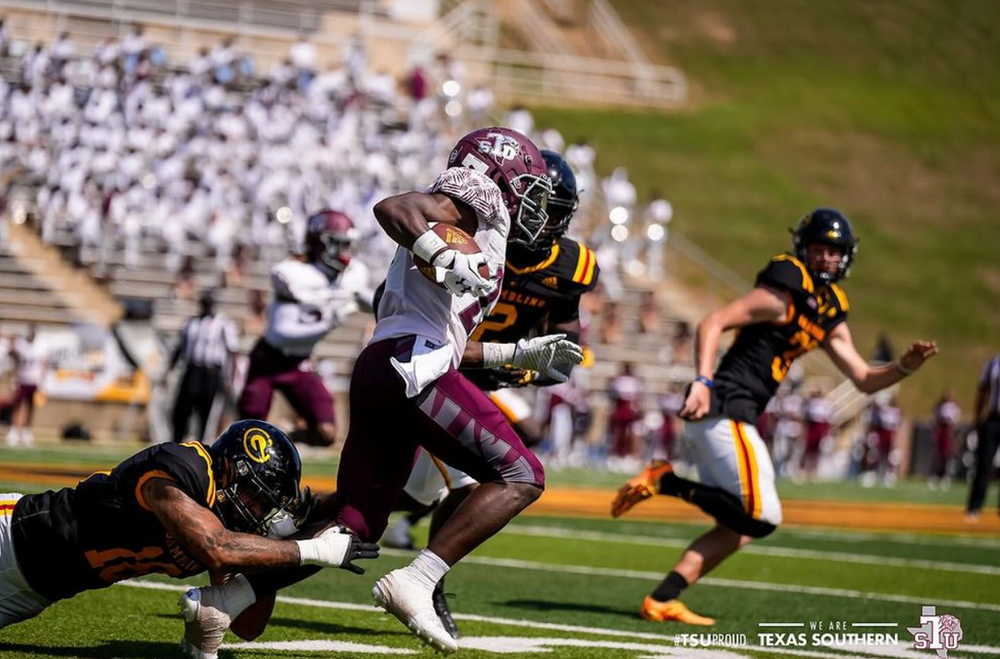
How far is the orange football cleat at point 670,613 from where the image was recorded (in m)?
7.11

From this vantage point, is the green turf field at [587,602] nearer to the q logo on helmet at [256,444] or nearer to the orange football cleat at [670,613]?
the orange football cleat at [670,613]

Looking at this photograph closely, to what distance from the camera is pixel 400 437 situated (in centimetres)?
540

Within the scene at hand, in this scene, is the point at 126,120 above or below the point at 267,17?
below

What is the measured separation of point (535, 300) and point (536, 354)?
1171 mm

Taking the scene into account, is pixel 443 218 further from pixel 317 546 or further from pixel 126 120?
pixel 126 120

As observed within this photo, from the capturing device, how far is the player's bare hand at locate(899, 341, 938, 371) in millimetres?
7316

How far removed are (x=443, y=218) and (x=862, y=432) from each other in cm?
2348

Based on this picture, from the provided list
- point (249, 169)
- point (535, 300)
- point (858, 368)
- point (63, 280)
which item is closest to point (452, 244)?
point (535, 300)

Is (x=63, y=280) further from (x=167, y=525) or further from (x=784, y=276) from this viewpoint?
(x=167, y=525)

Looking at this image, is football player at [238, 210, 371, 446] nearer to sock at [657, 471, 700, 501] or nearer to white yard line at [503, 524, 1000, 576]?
white yard line at [503, 524, 1000, 576]

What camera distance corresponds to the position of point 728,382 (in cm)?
745

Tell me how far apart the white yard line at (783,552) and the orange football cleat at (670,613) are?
3.46 metres

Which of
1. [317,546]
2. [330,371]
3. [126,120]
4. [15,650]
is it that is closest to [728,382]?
[317,546]

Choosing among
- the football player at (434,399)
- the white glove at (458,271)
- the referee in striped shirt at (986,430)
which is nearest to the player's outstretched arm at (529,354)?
the football player at (434,399)
